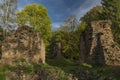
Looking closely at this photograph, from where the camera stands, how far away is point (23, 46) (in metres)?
29.4

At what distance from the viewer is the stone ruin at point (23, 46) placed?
1131 inches

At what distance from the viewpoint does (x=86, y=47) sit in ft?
103

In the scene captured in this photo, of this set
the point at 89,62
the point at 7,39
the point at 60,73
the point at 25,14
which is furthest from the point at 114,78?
the point at 25,14

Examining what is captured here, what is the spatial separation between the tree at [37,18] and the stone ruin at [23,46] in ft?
44.7

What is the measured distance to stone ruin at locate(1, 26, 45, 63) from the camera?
28.7 metres

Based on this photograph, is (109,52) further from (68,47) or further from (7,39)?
(68,47)

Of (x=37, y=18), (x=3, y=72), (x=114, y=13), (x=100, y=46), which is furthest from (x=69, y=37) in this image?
(x=3, y=72)

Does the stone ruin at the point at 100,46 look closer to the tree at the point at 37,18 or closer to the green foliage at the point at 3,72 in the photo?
the green foliage at the point at 3,72

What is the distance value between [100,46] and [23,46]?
745cm

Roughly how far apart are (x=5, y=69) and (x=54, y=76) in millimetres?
3521

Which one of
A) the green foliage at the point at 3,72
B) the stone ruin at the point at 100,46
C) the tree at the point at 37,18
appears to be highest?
the tree at the point at 37,18

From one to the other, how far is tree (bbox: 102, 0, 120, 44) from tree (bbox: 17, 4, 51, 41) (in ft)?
30.8

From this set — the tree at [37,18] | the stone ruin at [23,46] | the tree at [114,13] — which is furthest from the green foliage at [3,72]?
the tree at [114,13]

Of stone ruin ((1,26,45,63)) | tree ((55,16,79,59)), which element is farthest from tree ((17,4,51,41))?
stone ruin ((1,26,45,63))
